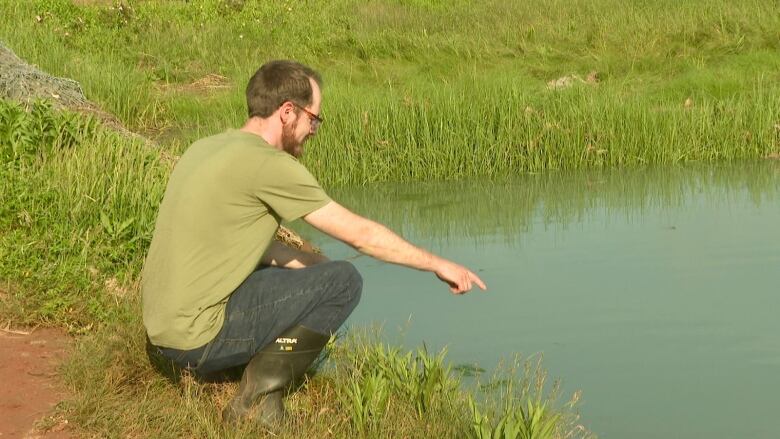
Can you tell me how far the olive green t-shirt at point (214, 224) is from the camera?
15.1 ft

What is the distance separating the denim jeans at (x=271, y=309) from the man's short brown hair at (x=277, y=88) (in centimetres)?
61

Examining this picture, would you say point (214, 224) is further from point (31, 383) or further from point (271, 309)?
point (31, 383)

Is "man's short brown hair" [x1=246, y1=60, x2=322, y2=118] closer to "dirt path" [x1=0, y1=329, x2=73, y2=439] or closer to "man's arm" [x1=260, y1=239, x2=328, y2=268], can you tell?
"man's arm" [x1=260, y1=239, x2=328, y2=268]

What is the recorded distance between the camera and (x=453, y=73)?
15805mm

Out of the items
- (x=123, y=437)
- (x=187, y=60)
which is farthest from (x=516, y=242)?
(x=187, y=60)

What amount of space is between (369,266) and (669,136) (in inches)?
179

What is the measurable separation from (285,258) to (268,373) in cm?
56

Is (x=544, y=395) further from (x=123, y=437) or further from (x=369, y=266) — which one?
(x=369, y=266)

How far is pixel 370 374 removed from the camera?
17.6 ft

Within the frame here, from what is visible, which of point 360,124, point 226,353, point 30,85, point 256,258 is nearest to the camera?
point 256,258

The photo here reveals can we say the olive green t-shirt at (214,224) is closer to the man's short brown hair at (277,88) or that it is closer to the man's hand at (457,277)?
the man's short brown hair at (277,88)

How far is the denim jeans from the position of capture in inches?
191

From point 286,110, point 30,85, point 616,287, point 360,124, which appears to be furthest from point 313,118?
point 360,124

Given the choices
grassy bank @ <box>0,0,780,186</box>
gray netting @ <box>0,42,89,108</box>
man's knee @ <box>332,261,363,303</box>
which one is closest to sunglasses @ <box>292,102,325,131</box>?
man's knee @ <box>332,261,363,303</box>
